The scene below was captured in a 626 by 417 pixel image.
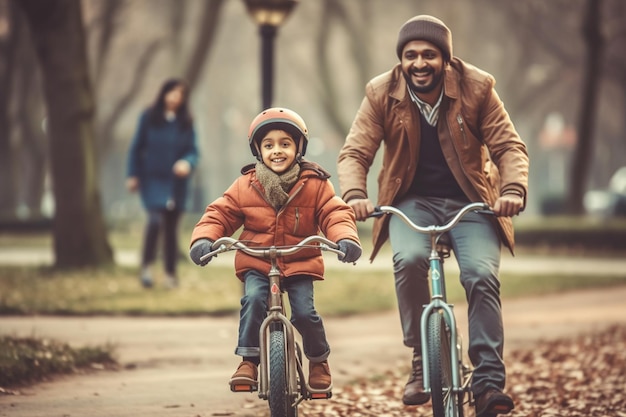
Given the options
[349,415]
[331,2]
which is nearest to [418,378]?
[349,415]

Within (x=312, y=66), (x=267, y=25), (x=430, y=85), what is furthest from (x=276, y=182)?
(x=312, y=66)

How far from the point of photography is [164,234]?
495 inches

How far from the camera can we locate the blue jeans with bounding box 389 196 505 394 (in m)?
5.79

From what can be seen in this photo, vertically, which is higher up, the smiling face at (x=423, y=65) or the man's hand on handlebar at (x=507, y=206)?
the smiling face at (x=423, y=65)

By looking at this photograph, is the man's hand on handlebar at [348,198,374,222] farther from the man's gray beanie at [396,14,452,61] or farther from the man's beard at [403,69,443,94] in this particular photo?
the man's gray beanie at [396,14,452,61]

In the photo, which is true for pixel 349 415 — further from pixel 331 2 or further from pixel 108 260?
pixel 331 2

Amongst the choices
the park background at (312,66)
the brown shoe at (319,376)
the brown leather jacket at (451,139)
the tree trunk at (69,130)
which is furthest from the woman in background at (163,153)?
the park background at (312,66)

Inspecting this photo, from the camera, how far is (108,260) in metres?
14.5

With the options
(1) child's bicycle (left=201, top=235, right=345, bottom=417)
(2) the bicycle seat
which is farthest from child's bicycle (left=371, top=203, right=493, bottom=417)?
(1) child's bicycle (left=201, top=235, right=345, bottom=417)

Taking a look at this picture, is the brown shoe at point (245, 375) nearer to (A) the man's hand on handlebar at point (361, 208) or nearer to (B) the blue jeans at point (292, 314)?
(B) the blue jeans at point (292, 314)

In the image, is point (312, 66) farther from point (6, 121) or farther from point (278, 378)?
point (278, 378)

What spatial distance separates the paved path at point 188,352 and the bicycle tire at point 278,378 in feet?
3.96

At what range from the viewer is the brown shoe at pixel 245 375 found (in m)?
5.36

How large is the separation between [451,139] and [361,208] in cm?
61
